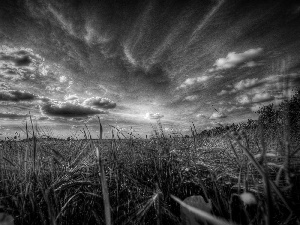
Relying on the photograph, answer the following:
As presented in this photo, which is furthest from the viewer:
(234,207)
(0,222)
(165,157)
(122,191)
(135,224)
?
(165,157)

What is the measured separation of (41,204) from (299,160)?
3.22 meters

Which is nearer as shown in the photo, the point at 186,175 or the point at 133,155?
the point at 186,175

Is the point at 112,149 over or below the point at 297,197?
over

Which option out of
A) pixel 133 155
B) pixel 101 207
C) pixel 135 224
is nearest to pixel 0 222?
pixel 135 224

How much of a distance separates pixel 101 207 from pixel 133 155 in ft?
4.79

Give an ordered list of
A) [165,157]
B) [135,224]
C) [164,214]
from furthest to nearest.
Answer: [165,157], [164,214], [135,224]

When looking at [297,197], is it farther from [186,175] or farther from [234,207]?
[186,175]

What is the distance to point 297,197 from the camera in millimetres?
1824

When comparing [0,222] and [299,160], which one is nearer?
[0,222]

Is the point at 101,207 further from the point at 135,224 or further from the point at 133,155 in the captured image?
the point at 133,155

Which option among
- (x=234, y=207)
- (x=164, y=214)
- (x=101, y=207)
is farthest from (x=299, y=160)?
(x=101, y=207)

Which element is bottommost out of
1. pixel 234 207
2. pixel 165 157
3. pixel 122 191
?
pixel 234 207

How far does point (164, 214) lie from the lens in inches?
80.7

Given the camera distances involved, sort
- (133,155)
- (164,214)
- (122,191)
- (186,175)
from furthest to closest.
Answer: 1. (133,155)
2. (186,175)
3. (122,191)
4. (164,214)
